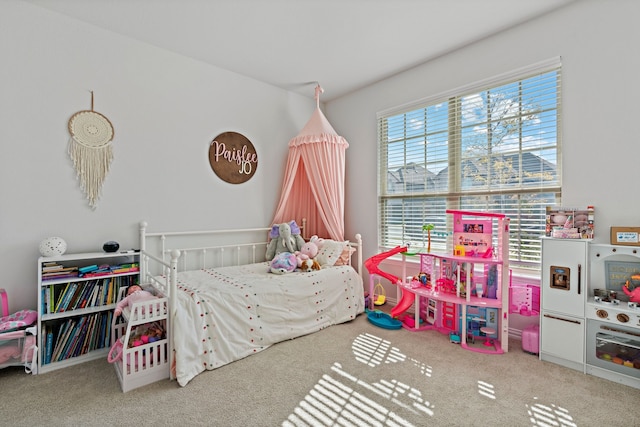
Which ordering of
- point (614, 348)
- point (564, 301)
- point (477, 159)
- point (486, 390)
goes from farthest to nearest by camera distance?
1. point (477, 159)
2. point (564, 301)
3. point (614, 348)
4. point (486, 390)

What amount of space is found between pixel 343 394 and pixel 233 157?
8.77 ft

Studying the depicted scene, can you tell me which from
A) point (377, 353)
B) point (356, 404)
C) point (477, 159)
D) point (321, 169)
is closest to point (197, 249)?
point (321, 169)

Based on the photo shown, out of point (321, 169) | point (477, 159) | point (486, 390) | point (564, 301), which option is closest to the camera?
point (486, 390)

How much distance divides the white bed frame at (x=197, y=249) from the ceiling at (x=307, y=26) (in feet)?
5.77

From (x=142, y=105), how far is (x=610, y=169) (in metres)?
3.96

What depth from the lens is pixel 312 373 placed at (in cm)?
220

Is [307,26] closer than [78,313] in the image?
No

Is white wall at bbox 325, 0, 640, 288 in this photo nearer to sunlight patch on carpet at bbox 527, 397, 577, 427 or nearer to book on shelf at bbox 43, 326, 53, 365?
sunlight patch on carpet at bbox 527, 397, 577, 427

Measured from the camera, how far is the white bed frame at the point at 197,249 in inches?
110

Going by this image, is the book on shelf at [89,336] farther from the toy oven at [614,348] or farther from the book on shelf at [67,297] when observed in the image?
the toy oven at [614,348]

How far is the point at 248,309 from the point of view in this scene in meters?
2.54

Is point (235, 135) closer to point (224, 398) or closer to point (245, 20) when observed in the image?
point (245, 20)

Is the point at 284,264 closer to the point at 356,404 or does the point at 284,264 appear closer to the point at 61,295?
the point at 356,404

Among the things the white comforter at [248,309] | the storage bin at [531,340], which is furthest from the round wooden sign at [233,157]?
the storage bin at [531,340]
